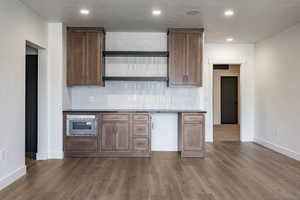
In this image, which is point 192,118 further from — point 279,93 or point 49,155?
point 49,155

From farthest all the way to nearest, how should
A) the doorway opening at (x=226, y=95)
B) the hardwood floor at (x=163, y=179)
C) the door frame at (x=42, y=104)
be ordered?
1. the doorway opening at (x=226, y=95)
2. the door frame at (x=42, y=104)
3. the hardwood floor at (x=163, y=179)

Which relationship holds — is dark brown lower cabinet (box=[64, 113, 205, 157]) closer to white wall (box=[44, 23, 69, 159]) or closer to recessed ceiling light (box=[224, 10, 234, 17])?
white wall (box=[44, 23, 69, 159])

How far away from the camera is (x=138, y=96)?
568 cm

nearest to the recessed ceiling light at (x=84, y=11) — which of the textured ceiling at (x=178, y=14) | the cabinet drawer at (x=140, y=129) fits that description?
the textured ceiling at (x=178, y=14)

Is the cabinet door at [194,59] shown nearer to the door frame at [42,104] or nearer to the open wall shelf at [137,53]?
the open wall shelf at [137,53]

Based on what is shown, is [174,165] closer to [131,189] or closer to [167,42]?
[131,189]

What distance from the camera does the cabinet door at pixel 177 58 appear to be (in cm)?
526

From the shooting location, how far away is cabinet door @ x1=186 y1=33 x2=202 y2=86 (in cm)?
525

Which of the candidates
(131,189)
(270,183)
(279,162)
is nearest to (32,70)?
(131,189)

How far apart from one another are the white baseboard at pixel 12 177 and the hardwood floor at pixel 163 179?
81 mm

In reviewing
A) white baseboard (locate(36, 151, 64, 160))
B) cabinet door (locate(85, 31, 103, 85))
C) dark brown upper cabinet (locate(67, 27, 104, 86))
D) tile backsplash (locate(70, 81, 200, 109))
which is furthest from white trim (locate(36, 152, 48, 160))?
cabinet door (locate(85, 31, 103, 85))

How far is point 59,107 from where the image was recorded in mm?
4883

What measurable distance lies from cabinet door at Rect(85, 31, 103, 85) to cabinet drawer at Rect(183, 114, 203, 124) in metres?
1.91

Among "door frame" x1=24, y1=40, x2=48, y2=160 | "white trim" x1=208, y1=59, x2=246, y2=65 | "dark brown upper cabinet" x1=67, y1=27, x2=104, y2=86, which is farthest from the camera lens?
"white trim" x1=208, y1=59, x2=246, y2=65
